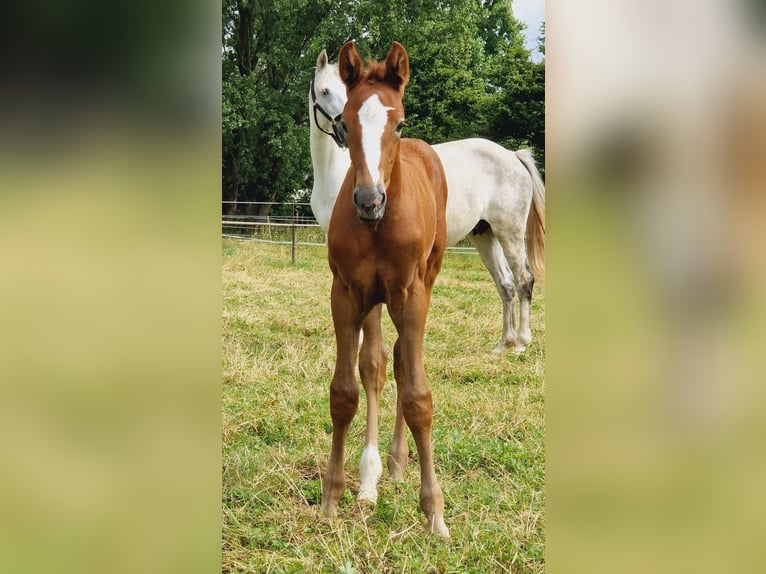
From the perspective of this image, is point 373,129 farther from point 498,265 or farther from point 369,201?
point 498,265

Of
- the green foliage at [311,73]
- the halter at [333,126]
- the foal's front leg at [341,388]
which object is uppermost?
the green foliage at [311,73]

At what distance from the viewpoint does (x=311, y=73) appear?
17.2 metres

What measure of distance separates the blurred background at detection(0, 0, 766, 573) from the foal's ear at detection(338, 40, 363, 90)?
5.25 ft

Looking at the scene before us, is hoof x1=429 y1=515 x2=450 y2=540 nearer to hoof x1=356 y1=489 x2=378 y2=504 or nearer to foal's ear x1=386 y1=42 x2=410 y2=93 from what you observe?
hoof x1=356 y1=489 x2=378 y2=504

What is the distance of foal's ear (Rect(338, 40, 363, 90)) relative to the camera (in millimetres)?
2349

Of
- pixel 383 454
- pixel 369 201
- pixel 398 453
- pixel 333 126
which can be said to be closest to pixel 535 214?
pixel 333 126

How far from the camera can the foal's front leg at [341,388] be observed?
99.1 inches

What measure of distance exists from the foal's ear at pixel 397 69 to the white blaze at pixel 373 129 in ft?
0.50

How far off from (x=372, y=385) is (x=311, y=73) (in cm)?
1562
